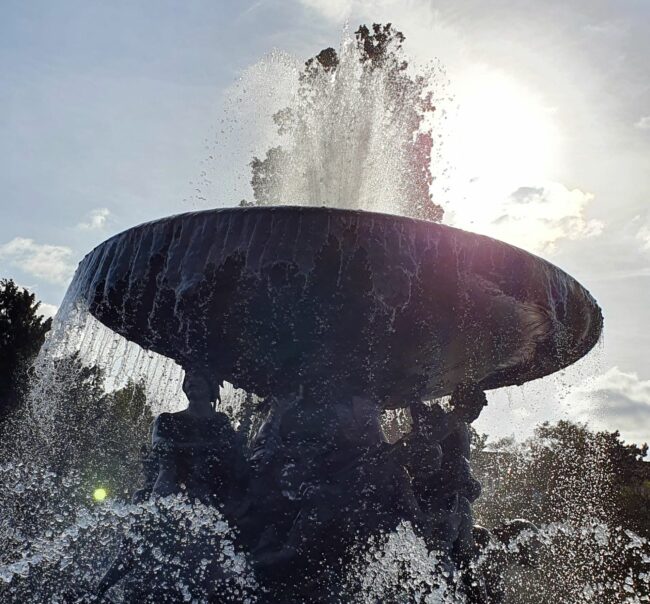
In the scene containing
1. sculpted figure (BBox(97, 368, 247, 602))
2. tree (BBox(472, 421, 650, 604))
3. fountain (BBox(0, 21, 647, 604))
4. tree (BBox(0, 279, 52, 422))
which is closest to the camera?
fountain (BBox(0, 21, 647, 604))

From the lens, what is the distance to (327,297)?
5.51m

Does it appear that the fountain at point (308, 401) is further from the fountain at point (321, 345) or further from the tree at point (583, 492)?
the tree at point (583, 492)

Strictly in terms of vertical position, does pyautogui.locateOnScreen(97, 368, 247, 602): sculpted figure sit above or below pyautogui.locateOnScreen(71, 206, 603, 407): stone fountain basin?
below

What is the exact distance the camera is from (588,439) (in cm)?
2245

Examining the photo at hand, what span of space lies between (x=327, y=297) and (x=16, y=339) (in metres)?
14.9

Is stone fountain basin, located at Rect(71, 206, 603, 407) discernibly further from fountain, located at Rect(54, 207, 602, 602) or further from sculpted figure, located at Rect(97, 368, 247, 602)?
sculpted figure, located at Rect(97, 368, 247, 602)

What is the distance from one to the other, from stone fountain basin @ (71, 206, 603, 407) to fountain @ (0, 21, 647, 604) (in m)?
0.02

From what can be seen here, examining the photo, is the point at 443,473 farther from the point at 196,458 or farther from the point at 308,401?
the point at 196,458

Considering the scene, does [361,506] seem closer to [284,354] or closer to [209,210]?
[284,354]

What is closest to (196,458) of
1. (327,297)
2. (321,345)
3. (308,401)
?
(308,401)

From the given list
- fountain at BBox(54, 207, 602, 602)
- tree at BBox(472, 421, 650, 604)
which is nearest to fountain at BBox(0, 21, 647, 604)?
fountain at BBox(54, 207, 602, 602)

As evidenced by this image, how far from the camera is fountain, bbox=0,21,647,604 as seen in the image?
5145mm

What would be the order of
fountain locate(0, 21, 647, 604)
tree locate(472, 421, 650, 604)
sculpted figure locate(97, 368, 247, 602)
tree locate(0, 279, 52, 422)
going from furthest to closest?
tree locate(0, 279, 52, 422) < tree locate(472, 421, 650, 604) < sculpted figure locate(97, 368, 247, 602) < fountain locate(0, 21, 647, 604)

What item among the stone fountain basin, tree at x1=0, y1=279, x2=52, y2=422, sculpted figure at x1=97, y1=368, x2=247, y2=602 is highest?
tree at x1=0, y1=279, x2=52, y2=422
